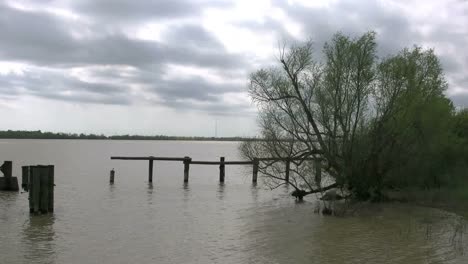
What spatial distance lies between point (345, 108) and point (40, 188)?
1222 cm

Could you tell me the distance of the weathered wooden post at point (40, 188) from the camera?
60.2 ft

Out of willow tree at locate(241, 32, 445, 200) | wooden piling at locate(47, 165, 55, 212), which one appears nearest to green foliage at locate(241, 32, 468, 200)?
willow tree at locate(241, 32, 445, 200)

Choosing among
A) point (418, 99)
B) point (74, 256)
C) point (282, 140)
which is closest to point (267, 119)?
point (282, 140)

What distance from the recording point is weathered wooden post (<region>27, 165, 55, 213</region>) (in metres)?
18.4

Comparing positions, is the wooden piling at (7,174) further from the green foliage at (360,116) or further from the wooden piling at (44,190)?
the green foliage at (360,116)

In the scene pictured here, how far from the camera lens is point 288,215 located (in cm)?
1941

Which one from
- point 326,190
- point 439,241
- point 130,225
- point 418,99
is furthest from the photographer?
point 326,190

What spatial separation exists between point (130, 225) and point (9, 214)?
532 centimetres

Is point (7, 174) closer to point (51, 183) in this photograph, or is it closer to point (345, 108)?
point (51, 183)

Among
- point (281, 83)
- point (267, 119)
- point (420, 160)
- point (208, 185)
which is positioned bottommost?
point (208, 185)

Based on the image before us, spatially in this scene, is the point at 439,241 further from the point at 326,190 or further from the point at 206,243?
the point at 326,190

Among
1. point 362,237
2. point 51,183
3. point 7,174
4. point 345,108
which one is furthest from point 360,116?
point 7,174

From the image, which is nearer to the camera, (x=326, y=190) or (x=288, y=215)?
(x=288, y=215)

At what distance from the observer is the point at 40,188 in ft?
61.3
